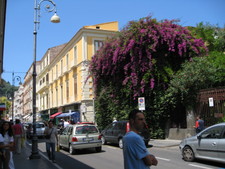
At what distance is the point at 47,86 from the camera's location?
5097 cm

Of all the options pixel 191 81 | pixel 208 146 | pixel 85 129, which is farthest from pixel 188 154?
pixel 191 81

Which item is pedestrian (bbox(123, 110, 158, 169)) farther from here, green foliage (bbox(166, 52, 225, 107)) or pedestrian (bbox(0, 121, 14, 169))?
green foliage (bbox(166, 52, 225, 107))

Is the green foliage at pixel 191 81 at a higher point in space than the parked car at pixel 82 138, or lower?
higher

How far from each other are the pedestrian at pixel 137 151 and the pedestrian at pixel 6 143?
4.89 metres

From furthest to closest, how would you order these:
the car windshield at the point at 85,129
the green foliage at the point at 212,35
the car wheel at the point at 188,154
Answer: the green foliage at the point at 212,35 → the car windshield at the point at 85,129 → the car wheel at the point at 188,154

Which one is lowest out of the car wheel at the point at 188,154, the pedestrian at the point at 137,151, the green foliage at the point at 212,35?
the car wheel at the point at 188,154

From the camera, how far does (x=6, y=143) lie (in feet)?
24.8

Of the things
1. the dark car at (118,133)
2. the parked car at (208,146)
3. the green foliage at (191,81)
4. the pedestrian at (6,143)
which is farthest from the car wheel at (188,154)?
the green foliage at (191,81)

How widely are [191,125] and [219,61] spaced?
21.8 feet

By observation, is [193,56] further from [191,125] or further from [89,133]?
[89,133]

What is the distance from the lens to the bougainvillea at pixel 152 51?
17953 mm

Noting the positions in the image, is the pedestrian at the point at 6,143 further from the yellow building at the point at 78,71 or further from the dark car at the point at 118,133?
the yellow building at the point at 78,71

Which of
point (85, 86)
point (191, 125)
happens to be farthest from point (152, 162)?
point (85, 86)

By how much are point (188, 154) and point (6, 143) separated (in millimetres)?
6515
